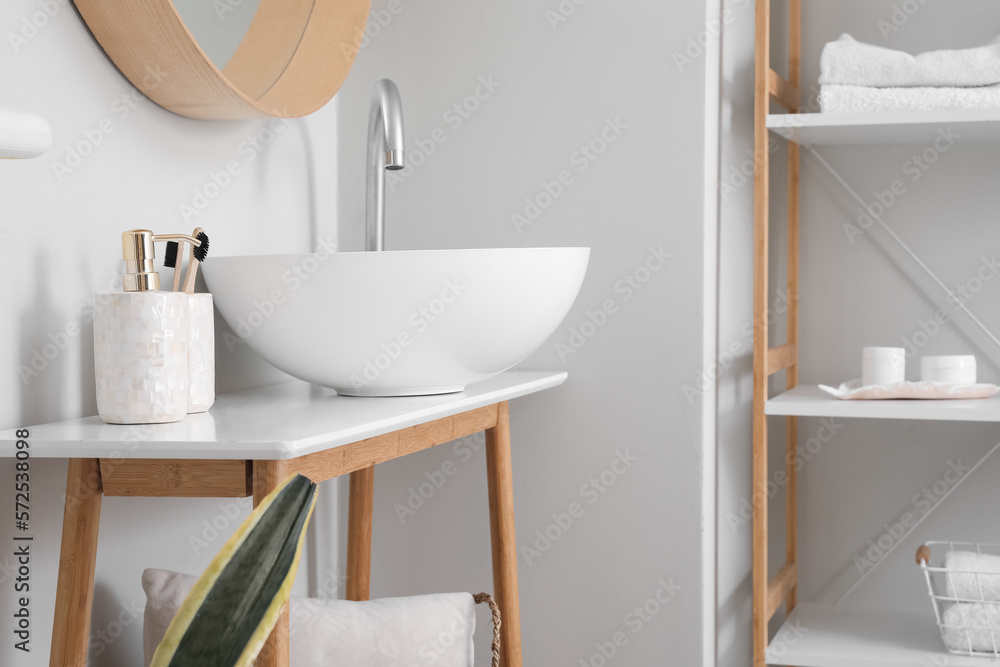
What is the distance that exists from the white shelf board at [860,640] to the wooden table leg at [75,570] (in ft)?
3.19

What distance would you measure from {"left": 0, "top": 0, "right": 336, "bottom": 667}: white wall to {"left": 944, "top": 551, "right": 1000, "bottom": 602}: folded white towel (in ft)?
3.43

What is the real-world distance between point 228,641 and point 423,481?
1.01m

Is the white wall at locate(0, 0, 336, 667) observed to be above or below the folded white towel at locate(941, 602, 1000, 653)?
above

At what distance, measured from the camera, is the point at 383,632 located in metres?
1.04

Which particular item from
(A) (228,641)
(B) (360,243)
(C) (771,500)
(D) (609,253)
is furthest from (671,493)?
(A) (228,641)

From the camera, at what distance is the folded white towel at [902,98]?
140 centimetres

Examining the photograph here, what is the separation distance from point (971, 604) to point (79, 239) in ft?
4.23

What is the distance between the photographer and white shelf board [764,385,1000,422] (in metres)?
1.32

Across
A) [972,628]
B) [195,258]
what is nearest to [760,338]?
[972,628]

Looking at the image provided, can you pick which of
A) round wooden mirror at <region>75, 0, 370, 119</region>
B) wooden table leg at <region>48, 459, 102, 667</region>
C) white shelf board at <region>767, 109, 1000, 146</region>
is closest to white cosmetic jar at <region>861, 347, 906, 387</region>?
white shelf board at <region>767, 109, 1000, 146</region>

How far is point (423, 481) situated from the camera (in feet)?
4.85

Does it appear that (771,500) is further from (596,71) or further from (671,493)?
(596,71)

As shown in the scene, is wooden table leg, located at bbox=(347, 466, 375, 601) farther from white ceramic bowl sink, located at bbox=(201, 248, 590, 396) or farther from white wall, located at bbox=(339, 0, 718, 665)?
white ceramic bowl sink, located at bbox=(201, 248, 590, 396)

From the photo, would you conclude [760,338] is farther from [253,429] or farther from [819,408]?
[253,429]
